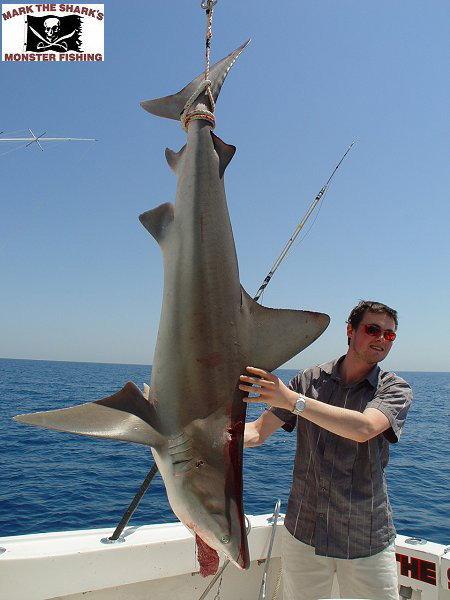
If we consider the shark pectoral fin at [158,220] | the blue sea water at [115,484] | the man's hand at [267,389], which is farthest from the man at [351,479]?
the blue sea water at [115,484]

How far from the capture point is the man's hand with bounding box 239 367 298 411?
2.17 meters

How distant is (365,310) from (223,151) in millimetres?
1348

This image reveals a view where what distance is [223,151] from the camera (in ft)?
7.89

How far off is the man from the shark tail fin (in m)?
1.53

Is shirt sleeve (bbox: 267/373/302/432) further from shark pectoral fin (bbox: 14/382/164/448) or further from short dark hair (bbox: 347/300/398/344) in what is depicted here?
shark pectoral fin (bbox: 14/382/164/448)

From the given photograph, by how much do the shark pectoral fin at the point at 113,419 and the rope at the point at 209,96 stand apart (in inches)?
49.7

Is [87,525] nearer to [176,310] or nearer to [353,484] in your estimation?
[353,484]

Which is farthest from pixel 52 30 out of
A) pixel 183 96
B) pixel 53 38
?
pixel 183 96

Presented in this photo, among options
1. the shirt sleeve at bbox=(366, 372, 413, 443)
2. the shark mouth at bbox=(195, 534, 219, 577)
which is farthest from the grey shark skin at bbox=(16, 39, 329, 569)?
the shirt sleeve at bbox=(366, 372, 413, 443)

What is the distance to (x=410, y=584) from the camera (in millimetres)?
4102

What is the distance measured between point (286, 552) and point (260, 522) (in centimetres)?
134

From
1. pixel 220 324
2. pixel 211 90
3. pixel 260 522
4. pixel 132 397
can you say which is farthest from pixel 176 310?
pixel 260 522

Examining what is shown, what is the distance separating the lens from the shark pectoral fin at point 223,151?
94.1 inches

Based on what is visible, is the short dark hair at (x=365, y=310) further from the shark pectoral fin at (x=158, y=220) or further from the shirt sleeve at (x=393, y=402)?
the shark pectoral fin at (x=158, y=220)
